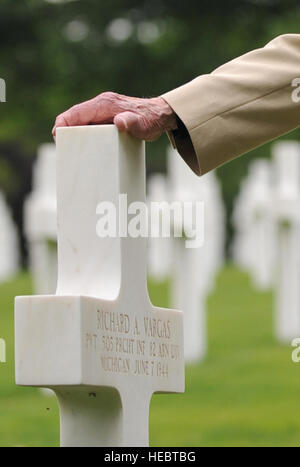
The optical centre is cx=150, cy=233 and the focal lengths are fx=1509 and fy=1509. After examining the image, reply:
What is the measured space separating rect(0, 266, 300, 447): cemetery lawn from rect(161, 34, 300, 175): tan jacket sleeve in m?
2.58

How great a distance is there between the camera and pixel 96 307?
3.54 m

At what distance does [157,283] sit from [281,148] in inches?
156

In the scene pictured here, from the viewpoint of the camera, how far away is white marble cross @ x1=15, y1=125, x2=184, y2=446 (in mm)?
3469

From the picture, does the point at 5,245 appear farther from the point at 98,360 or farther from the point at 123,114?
the point at 98,360

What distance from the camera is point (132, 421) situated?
3.76m

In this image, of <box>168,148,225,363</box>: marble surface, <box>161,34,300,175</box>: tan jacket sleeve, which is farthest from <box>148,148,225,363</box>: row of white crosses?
<box>161,34,300,175</box>: tan jacket sleeve

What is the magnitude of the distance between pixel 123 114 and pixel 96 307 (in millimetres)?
493

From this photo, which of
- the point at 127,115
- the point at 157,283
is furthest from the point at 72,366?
the point at 157,283

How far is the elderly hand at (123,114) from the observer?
3.72m

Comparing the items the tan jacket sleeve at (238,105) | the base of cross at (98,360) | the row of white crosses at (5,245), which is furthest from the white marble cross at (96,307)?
the row of white crosses at (5,245)

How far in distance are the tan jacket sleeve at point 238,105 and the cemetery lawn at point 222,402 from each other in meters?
2.58

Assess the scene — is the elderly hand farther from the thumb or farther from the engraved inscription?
the engraved inscription

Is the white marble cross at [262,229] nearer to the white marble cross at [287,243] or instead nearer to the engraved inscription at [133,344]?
the white marble cross at [287,243]

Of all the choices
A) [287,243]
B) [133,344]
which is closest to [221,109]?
[133,344]
